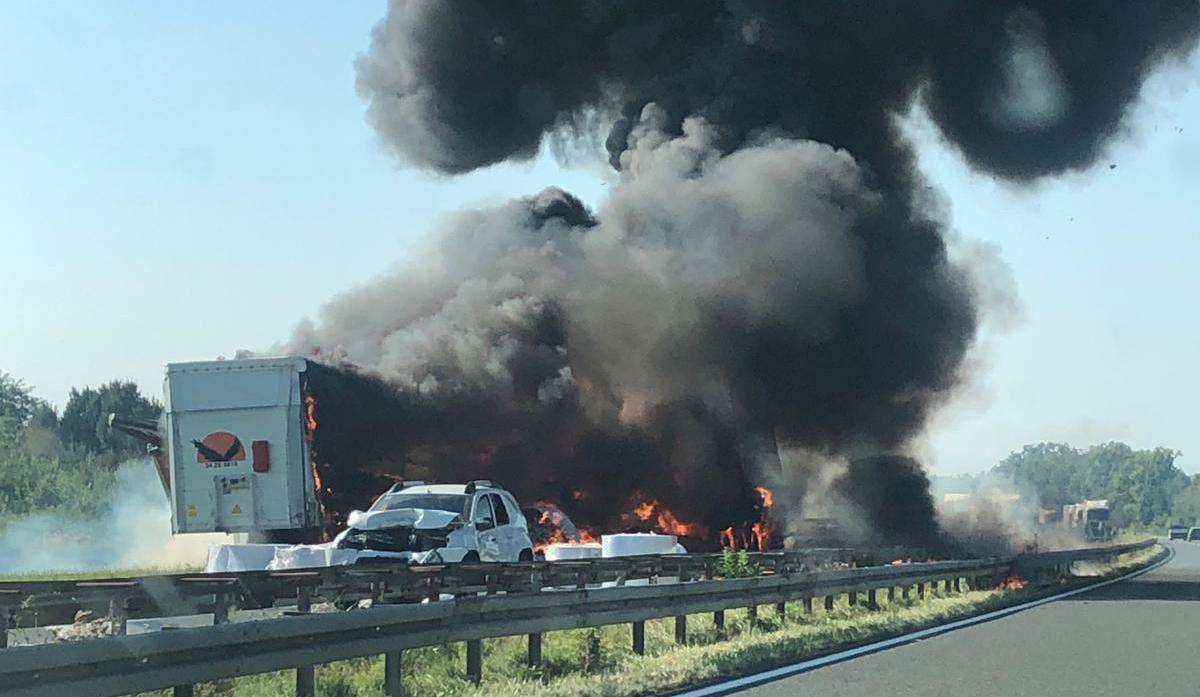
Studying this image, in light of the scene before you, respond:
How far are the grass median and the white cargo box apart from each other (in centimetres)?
859

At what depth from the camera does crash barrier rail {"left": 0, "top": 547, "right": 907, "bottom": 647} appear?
1150 centimetres

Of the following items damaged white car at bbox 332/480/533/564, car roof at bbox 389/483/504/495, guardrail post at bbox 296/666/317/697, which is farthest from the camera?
car roof at bbox 389/483/504/495

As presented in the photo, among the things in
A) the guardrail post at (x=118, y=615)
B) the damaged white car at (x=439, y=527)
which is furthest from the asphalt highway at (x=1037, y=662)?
the damaged white car at (x=439, y=527)

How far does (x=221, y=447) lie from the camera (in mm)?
25156

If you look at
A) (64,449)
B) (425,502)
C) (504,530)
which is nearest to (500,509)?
(504,530)

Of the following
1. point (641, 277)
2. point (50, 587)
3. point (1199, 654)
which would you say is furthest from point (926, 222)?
point (50, 587)

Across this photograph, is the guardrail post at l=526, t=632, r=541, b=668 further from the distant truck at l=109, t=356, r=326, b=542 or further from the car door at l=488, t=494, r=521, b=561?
the distant truck at l=109, t=356, r=326, b=542

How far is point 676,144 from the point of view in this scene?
42.3 metres

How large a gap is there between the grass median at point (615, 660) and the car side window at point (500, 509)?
399 cm

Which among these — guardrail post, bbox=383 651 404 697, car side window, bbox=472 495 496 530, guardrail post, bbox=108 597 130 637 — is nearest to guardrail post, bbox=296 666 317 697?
guardrail post, bbox=383 651 404 697

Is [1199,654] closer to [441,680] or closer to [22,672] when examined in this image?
[441,680]

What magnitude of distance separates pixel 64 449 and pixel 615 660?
261 feet

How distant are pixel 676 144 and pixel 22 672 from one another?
36078 millimetres

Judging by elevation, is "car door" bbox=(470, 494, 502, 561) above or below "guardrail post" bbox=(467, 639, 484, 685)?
above
